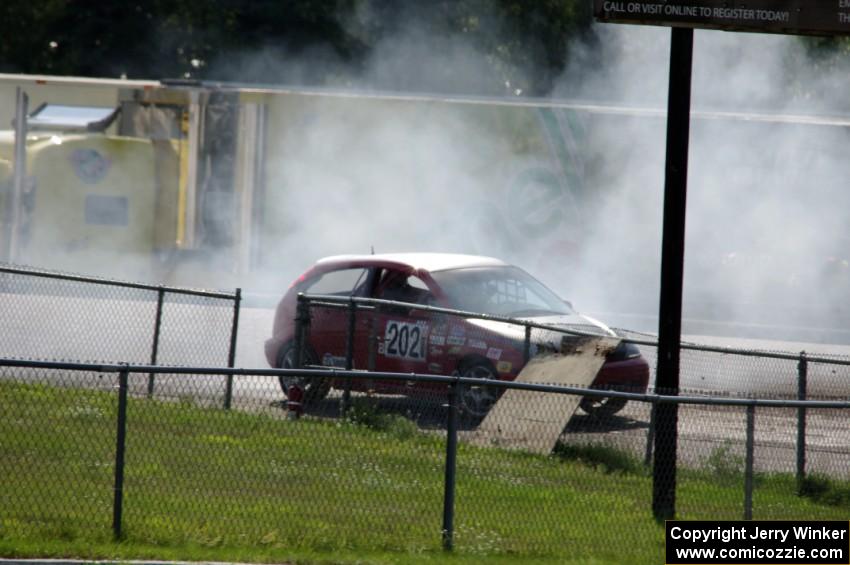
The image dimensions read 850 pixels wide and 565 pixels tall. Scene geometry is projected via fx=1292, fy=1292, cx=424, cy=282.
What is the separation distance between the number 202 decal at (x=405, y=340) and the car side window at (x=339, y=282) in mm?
A: 1140

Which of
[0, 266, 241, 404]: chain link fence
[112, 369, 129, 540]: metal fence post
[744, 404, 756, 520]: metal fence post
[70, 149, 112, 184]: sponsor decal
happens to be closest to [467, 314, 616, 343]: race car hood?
[0, 266, 241, 404]: chain link fence

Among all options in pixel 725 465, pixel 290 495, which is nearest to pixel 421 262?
pixel 725 465

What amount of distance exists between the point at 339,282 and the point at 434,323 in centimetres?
166

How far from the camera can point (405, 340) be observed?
458 inches

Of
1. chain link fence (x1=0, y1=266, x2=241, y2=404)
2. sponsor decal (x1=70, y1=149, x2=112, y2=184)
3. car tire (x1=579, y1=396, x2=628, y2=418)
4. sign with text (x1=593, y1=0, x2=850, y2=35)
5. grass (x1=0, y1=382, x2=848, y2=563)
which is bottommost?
grass (x1=0, y1=382, x2=848, y2=563)

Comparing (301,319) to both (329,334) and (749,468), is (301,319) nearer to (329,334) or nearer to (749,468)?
(329,334)

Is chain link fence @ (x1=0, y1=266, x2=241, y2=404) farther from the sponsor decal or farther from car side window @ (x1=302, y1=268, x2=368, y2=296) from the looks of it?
the sponsor decal

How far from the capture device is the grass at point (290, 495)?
6.92 m

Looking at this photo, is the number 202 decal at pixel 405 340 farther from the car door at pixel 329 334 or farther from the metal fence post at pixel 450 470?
the metal fence post at pixel 450 470

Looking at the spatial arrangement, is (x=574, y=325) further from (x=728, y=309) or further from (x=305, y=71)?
(x=305, y=71)

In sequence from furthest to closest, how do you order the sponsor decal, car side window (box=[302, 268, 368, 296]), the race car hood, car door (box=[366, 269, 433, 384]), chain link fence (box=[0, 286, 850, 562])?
the sponsor decal → car side window (box=[302, 268, 368, 296]) → car door (box=[366, 269, 433, 384]) → the race car hood → chain link fence (box=[0, 286, 850, 562])

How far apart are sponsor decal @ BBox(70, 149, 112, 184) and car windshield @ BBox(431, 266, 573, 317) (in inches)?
437

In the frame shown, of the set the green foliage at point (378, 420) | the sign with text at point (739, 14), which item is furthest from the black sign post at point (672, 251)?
the green foliage at point (378, 420)

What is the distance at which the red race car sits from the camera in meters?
11.4
